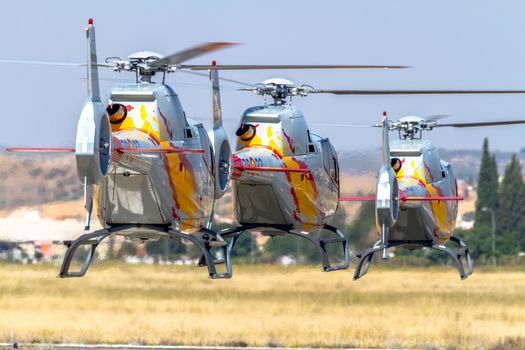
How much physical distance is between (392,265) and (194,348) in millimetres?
10855

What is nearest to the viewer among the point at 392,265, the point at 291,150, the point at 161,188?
the point at 161,188

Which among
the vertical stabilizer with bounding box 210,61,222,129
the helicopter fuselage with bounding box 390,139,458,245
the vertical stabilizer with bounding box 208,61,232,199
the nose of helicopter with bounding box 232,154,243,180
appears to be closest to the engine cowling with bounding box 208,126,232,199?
the vertical stabilizer with bounding box 208,61,232,199

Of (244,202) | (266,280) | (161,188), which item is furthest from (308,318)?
(161,188)

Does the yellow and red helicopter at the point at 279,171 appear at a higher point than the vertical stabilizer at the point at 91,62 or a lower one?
lower

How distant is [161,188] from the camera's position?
129 feet

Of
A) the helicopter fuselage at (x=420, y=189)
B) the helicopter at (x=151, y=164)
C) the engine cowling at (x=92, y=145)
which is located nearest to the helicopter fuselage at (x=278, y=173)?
the helicopter fuselage at (x=420, y=189)

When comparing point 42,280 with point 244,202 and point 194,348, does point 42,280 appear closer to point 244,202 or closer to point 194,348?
→ point 194,348

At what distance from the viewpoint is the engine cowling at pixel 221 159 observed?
42.3 meters

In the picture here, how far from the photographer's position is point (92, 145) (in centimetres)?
3459

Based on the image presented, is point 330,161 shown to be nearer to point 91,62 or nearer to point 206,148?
point 206,148

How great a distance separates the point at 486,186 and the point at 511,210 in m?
4.33

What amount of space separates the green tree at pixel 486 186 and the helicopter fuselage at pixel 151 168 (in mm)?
49243

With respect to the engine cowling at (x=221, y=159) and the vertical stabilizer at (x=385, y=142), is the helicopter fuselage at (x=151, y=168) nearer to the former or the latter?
the engine cowling at (x=221, y=159)

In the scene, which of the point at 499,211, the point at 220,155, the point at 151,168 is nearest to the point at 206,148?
the point at 220,155
